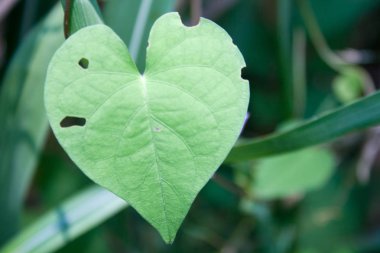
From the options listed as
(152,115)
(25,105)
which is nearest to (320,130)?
(152,115)

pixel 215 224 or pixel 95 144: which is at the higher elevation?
pixel 95 144

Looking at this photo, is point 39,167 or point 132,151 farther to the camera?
point 39,167

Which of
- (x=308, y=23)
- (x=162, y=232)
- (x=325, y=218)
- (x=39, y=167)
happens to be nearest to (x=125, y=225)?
(x=39, y=167)

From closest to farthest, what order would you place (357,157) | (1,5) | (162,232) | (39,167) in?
1. (162,232)
2. (1,5)
3. (39,167)
4. (357,157)

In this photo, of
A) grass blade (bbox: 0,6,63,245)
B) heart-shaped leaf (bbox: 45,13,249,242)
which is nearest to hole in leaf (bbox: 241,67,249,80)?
grass blade (bbox: 0,6,63,245)

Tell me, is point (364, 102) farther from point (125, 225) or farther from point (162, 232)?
point (125, 225)

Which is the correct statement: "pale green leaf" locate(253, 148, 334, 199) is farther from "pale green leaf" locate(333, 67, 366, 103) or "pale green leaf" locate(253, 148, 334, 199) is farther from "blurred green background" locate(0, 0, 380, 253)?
"pale green leaf" locate(333, 67, 366, 103)
